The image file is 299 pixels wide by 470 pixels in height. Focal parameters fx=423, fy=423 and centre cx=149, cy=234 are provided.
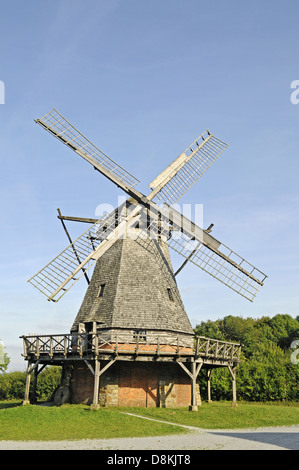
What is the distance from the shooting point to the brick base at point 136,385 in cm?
2191

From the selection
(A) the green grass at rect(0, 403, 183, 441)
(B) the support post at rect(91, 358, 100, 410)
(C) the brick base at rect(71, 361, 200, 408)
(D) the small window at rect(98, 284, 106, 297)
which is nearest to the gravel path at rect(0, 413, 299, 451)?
(A) the green grass at rect(0, 403, 183, 441)

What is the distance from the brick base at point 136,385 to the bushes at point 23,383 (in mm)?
15907

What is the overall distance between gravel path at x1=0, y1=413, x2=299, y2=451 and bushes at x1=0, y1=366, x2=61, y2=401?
82.8 feet

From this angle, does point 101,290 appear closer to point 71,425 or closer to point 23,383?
point 71,425

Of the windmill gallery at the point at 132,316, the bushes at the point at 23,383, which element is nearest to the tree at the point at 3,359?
the bushes at the point at 23,383

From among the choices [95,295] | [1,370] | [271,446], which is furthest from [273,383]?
[1,370]

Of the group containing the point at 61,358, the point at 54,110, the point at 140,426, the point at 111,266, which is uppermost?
the point at 54,110

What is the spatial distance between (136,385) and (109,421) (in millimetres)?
4700

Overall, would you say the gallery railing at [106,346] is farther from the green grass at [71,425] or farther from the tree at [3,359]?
the tree at [3,359]

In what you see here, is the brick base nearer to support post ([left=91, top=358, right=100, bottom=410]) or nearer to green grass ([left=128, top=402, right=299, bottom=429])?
green grass ([left=128, top=402, right=299, bottom=429])
